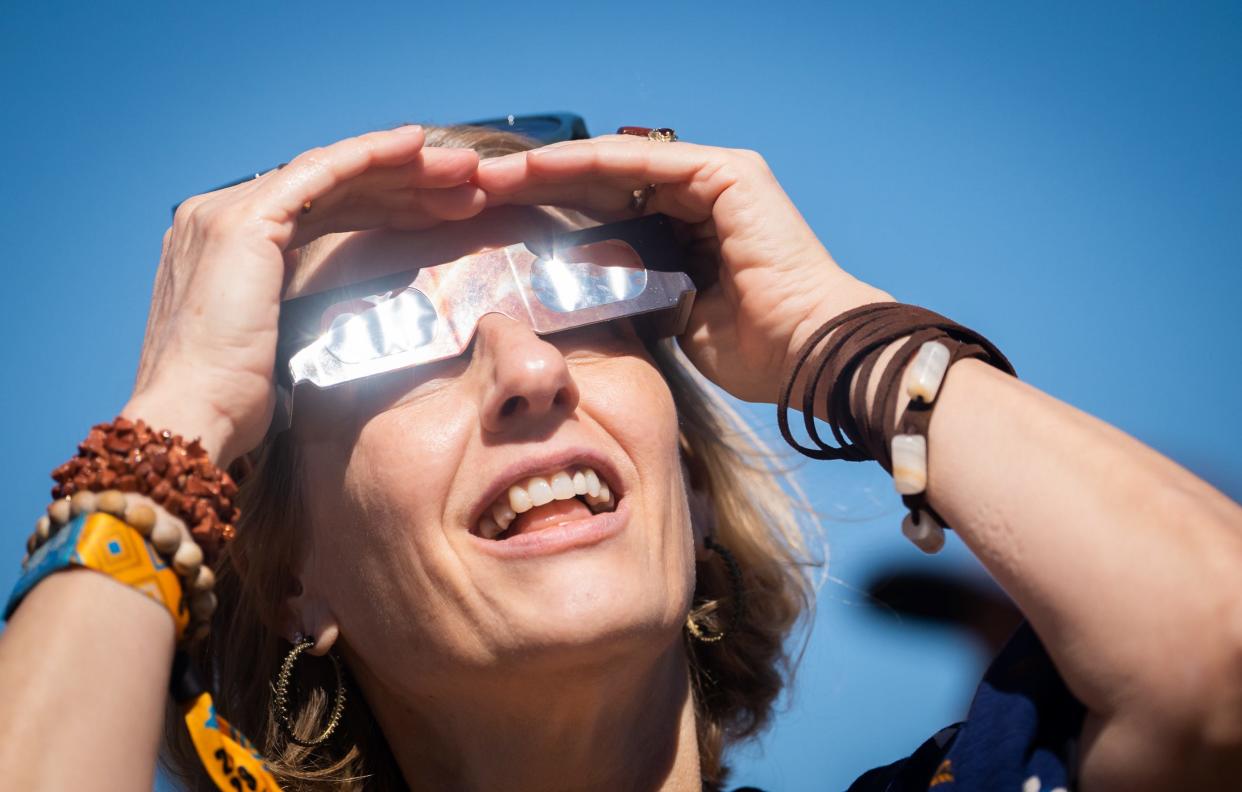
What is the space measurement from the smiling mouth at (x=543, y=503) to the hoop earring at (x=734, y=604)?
734 millimetres

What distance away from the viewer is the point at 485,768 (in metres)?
2.76

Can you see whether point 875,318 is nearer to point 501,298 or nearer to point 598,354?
point 598,354

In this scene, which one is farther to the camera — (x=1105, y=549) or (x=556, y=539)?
(x=556, y=539)

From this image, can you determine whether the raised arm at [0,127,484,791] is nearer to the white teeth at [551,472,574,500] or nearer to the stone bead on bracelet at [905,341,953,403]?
the white teeth at [551,472,574,500]

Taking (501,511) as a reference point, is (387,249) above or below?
above

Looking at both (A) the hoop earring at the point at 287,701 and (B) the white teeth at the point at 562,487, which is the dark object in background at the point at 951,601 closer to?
(B) the white teeth at the point at 562,487

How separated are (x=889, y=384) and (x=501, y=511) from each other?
880 millimetres

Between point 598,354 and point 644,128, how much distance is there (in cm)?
67

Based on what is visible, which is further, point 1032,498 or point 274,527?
point 274,527

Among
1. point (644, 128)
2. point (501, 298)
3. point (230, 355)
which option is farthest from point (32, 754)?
point (644, 128)

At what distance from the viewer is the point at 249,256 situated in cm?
244

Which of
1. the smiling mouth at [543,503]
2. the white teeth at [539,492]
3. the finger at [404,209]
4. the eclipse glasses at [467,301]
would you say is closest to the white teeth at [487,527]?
the smiling mouth at [543,503]

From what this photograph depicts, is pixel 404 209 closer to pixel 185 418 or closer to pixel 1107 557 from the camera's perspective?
pixel 185 418

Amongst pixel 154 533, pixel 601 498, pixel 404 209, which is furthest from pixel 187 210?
pixel 601 498
